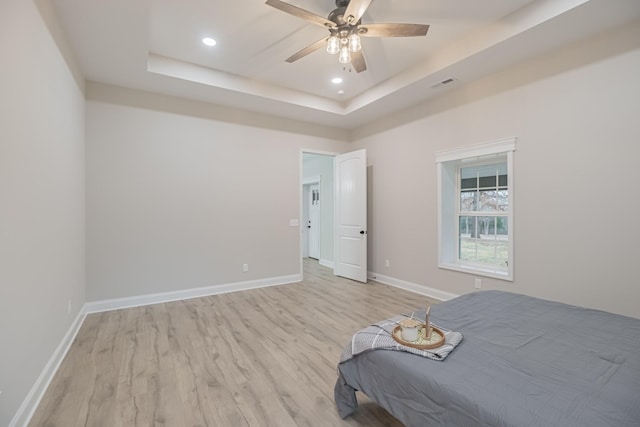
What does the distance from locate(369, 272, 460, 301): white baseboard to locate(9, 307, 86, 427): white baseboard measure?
417cm

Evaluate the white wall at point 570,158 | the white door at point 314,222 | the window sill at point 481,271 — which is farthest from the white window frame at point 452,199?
the white door at point 314,222

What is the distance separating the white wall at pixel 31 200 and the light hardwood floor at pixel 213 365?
31cm

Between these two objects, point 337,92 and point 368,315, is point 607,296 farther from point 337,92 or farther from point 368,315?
point 337,92

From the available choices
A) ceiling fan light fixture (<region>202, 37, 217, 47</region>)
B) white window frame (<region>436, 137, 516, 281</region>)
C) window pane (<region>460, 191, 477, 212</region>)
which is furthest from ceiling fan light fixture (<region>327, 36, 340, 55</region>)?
window pane (<region>460, 191, 477, 212</region>)

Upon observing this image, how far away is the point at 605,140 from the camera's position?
2.69 metres

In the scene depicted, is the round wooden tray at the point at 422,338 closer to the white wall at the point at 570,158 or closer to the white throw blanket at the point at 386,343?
the white throw blanket at the point at 386,343

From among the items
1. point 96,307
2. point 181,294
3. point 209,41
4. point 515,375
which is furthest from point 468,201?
point 96,307

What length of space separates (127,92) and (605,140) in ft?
17.9

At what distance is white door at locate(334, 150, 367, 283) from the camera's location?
509 cm

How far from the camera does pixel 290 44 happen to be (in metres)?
3.24

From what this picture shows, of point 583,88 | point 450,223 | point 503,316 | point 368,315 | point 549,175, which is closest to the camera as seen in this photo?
point 503,316

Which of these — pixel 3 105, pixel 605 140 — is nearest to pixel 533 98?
pixel 605 140

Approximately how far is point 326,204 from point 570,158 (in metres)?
4.71

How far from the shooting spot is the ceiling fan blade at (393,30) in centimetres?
238
